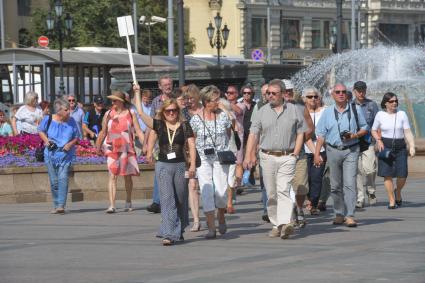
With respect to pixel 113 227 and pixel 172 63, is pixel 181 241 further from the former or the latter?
pixel 172 63

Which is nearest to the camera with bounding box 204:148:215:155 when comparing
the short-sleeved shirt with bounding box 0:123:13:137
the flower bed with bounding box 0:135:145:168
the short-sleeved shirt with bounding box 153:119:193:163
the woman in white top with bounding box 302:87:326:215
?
the short-sleeved shirt with bounding box 153:119:193:163

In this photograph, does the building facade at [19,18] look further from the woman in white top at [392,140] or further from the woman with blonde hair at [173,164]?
the woman with blonde hair at [173,164]

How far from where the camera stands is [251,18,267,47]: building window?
86.7 m

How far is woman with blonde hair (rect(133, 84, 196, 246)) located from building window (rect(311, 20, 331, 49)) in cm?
7598

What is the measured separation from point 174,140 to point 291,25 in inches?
2940

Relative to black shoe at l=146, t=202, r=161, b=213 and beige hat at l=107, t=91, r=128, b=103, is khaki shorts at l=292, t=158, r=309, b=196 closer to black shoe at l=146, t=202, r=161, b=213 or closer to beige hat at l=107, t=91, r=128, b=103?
black shoe at l=146, t=202, r=161, b=213

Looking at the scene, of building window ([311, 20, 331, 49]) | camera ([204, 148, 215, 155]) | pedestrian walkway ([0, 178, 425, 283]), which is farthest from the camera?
building window ([311, 20, 331, 49])

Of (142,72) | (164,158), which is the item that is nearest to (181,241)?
(164,158)

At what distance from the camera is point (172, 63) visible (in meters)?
48.5

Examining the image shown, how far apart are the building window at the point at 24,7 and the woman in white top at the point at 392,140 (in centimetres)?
5699

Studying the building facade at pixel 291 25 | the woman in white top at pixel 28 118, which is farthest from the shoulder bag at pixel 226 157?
the building facade at pixel 291 25

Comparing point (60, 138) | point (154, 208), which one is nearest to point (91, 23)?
point (60, 138)

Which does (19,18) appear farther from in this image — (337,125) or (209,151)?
(209,151)

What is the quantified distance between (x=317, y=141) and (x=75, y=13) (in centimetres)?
5009
